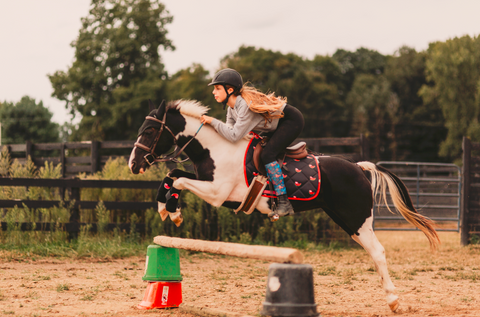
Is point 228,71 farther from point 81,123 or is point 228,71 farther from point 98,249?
point 81,123

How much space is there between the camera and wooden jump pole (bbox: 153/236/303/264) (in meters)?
3.17

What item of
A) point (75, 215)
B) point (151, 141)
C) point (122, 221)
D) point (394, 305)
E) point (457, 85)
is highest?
point (457, 85)

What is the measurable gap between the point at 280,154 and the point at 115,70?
97.6 ft

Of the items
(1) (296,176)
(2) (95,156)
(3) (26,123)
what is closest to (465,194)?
(1) (296,176)

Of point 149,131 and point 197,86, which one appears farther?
point 197,86

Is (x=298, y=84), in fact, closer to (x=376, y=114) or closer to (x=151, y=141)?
(x=376, y=114)

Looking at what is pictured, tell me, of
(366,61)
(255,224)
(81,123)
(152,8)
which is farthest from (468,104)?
(255,224)

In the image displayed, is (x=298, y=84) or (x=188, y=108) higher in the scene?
(x=298, y=84)

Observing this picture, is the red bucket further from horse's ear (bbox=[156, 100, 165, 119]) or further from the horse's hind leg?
the horse's hind leg

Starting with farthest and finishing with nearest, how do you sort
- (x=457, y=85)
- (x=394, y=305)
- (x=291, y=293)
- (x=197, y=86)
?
(x=197, y=86), (x=457, y=85), (x=394, y=305), (x=291, y=293)

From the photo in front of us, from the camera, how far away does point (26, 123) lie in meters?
28.6

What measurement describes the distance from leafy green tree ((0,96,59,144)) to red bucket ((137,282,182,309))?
26094mm

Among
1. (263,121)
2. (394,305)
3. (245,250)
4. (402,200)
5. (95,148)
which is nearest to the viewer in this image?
(245,250)

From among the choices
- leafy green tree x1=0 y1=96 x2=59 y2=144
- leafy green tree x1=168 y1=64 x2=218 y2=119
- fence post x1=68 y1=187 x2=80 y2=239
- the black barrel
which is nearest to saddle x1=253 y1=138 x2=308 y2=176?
the black barrel
